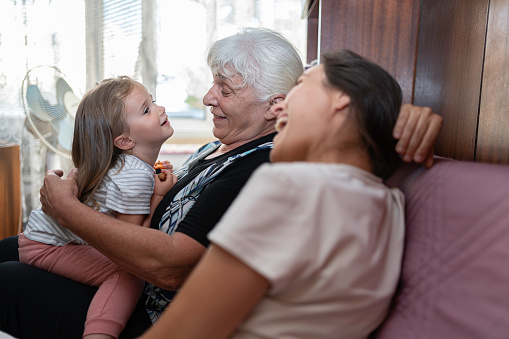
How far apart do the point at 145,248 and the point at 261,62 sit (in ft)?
2.45

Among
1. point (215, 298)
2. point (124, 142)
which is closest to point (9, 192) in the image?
point (124, 142)

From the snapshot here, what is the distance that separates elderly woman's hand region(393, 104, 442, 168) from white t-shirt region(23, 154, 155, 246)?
3.14ft

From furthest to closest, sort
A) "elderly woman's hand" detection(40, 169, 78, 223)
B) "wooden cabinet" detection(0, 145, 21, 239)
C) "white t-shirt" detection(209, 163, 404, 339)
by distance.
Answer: "wooden cabinet" detection(0, 145, 21, 239) < "elderly woman's hand" detection(40, 169, 78, 223) < "white t-shirt" detection(209, 163, 404, 339)

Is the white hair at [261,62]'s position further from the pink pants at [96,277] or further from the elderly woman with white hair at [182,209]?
the pink pants at [96,277]

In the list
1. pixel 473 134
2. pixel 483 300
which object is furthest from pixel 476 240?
pixel 473 134

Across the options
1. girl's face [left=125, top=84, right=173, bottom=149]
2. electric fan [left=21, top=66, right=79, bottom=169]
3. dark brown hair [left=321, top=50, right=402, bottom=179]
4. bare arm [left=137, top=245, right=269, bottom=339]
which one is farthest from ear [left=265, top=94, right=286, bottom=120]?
electric fan [left=21, top=66, right=79, bottom=169]

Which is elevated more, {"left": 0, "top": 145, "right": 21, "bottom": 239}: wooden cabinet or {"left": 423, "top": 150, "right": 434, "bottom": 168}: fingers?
{"left": 423, "top": 150, "right": 434, "bottom": 168}: fingers

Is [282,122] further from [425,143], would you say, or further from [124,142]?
[124,142]

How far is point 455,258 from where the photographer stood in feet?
2.50

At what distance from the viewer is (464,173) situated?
2.69ft

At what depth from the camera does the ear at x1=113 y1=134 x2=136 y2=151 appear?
1650 mm

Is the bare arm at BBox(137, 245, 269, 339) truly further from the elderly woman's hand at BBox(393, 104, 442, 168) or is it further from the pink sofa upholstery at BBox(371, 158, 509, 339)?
the elderly woman's hand at BBox(393, 104, 442, 168)

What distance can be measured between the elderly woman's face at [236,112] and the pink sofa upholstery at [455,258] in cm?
78

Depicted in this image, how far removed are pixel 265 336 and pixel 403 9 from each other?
1.19 metres
